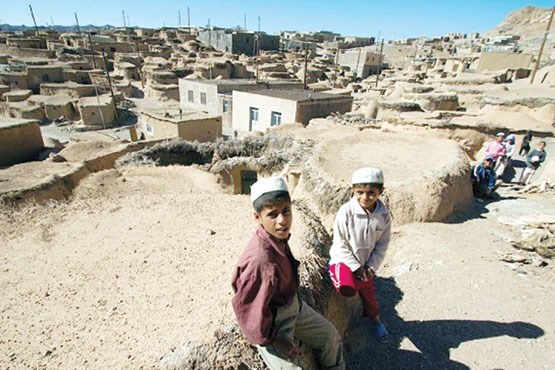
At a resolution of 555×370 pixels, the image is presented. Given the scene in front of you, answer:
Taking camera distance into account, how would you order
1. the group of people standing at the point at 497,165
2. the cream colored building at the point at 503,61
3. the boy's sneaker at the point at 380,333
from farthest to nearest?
1. the cream colored building at the point at 503,61
2. the group of people standing at the point at 497,165
3. the boy's sneaker at the point at 380,333

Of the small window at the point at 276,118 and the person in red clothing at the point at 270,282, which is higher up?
the person in red clothing at the point at 270,282

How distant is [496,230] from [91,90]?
3404cm

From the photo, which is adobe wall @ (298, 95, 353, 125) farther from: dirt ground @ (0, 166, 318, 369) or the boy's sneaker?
the boy's sneaker

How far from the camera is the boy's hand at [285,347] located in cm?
235

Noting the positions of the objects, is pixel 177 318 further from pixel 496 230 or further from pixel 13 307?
pixel 496 230

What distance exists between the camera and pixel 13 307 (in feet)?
11.6

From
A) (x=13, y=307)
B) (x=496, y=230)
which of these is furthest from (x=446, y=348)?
(x=13, y=307)

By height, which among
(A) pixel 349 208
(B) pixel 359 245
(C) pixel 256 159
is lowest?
(C) pixel 256 159

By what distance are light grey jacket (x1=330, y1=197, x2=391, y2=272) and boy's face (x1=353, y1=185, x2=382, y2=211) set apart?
0.23 feet

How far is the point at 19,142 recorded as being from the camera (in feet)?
41.2

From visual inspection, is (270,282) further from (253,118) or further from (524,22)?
(524,22)

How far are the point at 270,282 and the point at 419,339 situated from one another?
2928 millimetres

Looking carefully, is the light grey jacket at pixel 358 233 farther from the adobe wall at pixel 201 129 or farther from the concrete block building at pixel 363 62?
the concrete block building at pixel 363 62

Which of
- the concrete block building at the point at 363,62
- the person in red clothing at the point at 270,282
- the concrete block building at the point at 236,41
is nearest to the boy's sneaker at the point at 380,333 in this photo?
the person in red clothing at the point at 270,282
